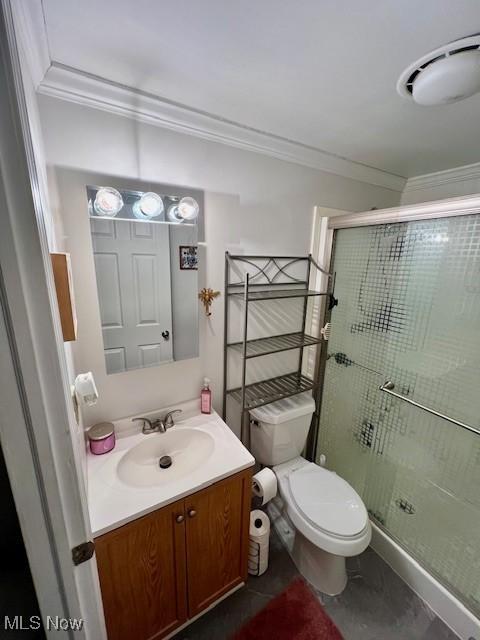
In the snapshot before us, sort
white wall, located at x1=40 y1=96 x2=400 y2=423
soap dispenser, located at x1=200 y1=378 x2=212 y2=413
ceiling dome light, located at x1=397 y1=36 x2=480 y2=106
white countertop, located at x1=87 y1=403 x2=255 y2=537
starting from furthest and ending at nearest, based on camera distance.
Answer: soap dispenser, located at x1=200 y1=378 x2=212 y2=413, white wall, located at x1=40 y1=96 x2=400 y2=423, white countertop, located at x1=87 y1=403 x2=255 y2=537, ceiling dome light, located at x1=397 y1=36 x2=480 y2=106

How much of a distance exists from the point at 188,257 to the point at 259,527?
1458 mm

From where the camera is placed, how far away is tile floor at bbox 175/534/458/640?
1.18m

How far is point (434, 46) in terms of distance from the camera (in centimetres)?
75

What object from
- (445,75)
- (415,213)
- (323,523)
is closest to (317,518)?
(323,523)

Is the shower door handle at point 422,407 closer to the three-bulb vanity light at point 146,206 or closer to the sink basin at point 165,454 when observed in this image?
the sink basin at point 165,454

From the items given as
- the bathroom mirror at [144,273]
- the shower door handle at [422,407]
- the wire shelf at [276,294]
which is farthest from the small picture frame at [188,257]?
the shower door handle at [422,407]

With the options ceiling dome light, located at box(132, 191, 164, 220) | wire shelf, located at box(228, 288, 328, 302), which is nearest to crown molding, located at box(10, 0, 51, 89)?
ceiling dome light, located at box(132, 191, 164, 220)

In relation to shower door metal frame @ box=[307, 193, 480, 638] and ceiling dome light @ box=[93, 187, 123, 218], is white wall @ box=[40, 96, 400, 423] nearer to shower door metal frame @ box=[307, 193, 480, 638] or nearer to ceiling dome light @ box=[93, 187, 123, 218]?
ceiling dome light @ box=[93, 187, 123, 218]

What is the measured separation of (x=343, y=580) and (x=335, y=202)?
7.01 ft

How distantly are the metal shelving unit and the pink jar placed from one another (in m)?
0.61

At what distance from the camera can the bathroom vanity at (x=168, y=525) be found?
2.99ft

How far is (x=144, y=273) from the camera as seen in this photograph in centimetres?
118

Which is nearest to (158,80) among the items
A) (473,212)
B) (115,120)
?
(115,120)

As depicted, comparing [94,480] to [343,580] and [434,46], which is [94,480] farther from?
[434,46]
